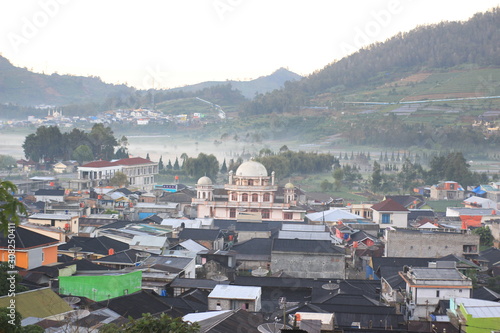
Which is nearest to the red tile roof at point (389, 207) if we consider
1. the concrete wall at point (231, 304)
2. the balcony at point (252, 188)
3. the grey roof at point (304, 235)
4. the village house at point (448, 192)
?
the balcony at point (252, 188)

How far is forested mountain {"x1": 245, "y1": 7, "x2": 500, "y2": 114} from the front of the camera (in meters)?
100

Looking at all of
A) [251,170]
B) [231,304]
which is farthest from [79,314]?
[251,170]

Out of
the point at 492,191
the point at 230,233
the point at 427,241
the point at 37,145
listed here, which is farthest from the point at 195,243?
the point at 37,145

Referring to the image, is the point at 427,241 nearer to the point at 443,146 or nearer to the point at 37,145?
the point at 37,145

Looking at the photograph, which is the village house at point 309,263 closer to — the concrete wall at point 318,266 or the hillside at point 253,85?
the concrete wall at point 318,266

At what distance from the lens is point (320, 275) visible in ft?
57.8

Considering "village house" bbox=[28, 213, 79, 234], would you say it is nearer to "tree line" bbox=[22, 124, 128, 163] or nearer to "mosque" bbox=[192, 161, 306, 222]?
"mosque" bbox=[192, 161, 306, 222]

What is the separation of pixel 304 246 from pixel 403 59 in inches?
3895

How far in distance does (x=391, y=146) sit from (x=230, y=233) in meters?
50.1

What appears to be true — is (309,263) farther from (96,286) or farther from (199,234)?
(96,286)

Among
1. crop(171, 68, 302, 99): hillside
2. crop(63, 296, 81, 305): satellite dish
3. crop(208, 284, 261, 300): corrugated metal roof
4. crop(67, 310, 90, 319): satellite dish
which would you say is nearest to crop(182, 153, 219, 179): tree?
crop(208, 284, 261, 300): corrugated metal roof

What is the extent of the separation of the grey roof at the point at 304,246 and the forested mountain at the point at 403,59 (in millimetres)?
79048

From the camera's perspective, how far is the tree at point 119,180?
38.3 meters

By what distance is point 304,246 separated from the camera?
59.0ft
